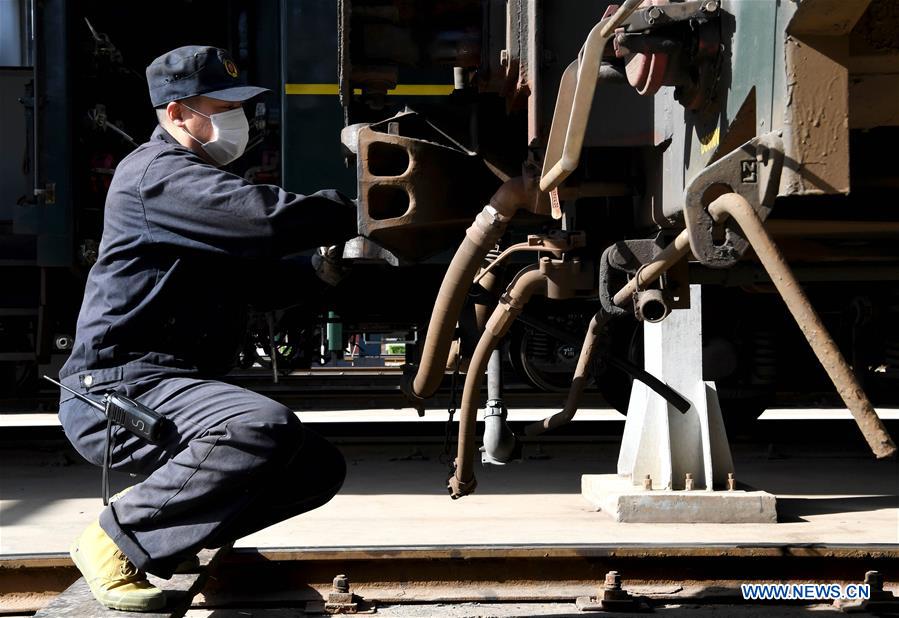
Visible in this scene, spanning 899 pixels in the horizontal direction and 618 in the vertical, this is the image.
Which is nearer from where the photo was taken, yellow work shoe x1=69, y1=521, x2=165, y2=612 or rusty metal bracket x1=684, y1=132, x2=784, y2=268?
rusty metal bracket x1=684, y1=132, x2=784, y2=268

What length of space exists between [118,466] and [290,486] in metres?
0.45

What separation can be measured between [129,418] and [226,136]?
32.9 inches

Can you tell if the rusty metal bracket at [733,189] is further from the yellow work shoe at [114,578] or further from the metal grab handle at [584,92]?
the yellow work shoe at [114,578]

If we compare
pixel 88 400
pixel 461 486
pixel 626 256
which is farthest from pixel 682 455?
pixel 88 400

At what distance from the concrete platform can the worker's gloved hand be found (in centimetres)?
97

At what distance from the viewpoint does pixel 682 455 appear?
4449 mm

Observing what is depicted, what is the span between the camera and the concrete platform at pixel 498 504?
3.93 metres

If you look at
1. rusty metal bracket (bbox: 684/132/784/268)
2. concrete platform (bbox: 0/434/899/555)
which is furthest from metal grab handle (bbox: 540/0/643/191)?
concrete platform (bbox: 0/434/899/555)

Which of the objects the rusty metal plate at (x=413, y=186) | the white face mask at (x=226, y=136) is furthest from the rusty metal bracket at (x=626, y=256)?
the white face mask at (x=226, y=136)

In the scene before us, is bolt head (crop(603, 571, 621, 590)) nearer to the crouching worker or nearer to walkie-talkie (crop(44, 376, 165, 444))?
the crouching worker

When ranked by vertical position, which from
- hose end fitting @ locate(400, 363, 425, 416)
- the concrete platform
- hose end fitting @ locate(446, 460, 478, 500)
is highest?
hose end fitting @ locate(400, 363, 425, 416)

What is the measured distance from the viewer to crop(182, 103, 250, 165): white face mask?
113 inches

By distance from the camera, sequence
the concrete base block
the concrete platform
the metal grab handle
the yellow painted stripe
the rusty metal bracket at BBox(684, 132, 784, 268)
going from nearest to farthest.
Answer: the rusty metal bracket at BBox(684, 132, 784, 268)
the metal grab handle
the concrete platform
the concrete base block
the yellow painted stripe

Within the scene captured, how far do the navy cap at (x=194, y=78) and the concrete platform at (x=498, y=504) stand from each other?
148cm
